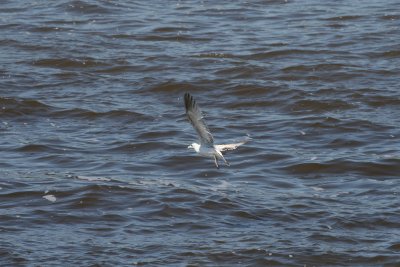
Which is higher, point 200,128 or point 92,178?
point 200,128

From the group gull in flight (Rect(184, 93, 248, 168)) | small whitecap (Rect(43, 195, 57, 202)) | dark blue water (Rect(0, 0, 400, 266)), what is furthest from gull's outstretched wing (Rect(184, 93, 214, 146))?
small whitecap (Rect(43, 195, 57, 202))

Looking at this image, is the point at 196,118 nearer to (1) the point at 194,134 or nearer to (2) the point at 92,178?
(2) the point at 92,178

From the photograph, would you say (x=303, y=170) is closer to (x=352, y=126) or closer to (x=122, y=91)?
(x=352, y=126)

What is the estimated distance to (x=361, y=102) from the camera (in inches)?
557

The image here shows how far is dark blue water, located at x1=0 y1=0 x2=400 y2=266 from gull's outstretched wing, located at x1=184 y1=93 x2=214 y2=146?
899mm

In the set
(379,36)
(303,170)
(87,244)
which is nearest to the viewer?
(87,244)

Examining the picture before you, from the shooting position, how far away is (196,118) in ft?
30.0

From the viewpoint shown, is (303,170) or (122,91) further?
(122,91)

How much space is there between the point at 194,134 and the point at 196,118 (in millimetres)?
3979

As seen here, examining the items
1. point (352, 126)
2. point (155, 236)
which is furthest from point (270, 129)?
point (155, 236)

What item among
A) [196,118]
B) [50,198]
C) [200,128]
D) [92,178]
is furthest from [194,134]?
[196,118]

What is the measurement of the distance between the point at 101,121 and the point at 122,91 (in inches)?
56.1

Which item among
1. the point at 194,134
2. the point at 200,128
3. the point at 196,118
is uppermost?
the point at 196,118

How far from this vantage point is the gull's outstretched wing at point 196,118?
8.95 m
